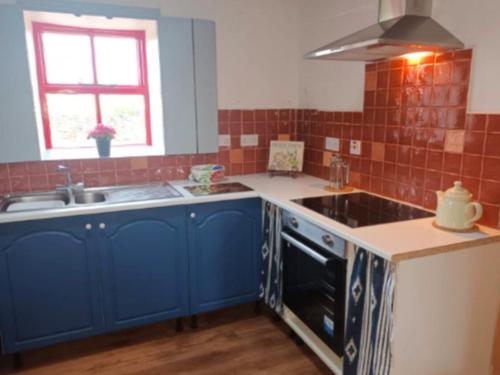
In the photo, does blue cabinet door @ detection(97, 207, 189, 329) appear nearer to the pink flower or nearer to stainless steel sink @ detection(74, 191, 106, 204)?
stainless steel sink @ detection(74, 191, 106, 204)

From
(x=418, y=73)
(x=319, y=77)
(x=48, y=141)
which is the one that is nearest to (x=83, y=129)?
(x=48, y=141)

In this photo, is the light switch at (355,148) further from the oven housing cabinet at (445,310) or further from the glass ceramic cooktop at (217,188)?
the oven housing cabinet at (445,310)

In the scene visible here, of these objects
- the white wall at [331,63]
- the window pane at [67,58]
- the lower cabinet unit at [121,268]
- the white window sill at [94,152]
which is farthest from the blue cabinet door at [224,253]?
the window pane at [67,58]

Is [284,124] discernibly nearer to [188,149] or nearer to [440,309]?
[188,149]

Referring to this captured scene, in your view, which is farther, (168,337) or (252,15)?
(252,15)

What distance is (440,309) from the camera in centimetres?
155

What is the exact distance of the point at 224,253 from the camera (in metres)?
2.36

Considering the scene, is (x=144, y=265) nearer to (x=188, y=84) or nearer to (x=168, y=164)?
(x=168, y=164)

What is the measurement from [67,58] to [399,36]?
2.06m

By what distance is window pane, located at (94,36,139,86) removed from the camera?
2.62 metres

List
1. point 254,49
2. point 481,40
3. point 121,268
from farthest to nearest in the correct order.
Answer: point 254,49 → point 121,268 → point 481,40

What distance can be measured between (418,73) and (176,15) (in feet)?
5.01

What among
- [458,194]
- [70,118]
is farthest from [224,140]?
[458,194]

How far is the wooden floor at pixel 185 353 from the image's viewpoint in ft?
6.72
